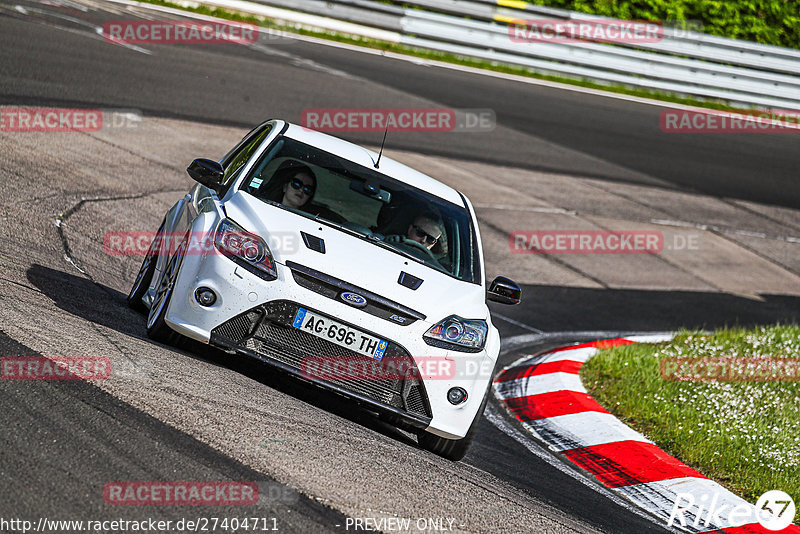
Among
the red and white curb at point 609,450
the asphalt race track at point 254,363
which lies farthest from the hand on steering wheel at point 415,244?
the red and white curb at point 609,450

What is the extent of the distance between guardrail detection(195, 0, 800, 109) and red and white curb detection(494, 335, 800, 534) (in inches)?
630

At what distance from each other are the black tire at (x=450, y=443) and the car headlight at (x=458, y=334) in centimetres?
31

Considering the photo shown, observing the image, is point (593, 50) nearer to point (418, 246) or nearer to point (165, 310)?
point (418, 246)

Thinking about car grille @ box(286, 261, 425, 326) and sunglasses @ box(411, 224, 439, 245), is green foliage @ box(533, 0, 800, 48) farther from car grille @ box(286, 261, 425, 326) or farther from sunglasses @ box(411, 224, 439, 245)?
car grille @ box(286, 261, 425, 326)

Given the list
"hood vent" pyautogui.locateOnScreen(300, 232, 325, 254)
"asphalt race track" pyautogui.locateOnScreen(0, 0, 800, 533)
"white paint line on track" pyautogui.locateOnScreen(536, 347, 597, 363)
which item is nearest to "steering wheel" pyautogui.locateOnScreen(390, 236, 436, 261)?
"hood vent" pyautogui.locateOnScreen(300, 232, 325, 254)

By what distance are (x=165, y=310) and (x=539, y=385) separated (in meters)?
3.47

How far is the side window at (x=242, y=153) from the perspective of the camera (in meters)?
6.63

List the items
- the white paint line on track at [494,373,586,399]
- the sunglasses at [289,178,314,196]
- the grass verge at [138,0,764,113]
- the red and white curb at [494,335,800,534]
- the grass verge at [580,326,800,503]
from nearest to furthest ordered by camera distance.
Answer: the red and white curb at [494,335,800,534] < the sunglasses at [289,178,314,196] < the grass verge at [580,326,800,503] < the white paint line on track at [494,373,586,399] < the grass verge at [138,0,764,113]

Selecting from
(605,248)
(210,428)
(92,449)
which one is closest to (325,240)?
(210,428)

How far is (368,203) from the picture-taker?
22.6ft

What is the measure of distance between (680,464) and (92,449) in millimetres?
4031

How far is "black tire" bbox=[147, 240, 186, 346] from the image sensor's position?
18.8 feet

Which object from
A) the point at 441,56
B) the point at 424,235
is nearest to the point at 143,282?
the point at 424,235

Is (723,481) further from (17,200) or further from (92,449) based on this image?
(17,200)
